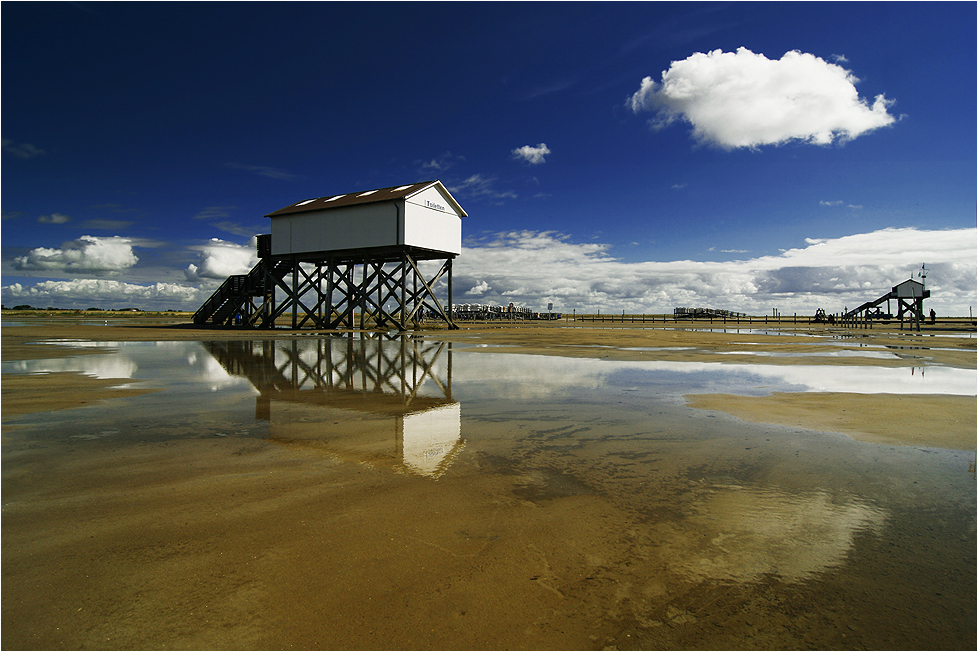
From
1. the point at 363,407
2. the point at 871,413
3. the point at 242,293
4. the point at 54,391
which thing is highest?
the point at 242,293

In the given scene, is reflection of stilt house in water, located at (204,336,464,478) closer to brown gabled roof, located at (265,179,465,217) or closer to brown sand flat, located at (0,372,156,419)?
brown sand flat, located at (0,372,156,419)

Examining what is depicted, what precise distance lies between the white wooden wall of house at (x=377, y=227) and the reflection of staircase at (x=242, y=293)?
1.58 m

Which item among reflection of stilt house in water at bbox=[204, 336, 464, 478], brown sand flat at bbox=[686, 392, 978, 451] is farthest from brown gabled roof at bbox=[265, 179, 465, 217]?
brown sand flat at bbox=[686, 392, 978, 451]

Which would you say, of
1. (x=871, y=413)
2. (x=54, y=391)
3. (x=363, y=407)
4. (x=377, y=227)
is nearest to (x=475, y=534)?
(x=363, y=407)

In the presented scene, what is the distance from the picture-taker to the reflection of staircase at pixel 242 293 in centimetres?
3631

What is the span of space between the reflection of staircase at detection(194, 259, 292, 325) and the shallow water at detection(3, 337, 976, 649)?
106ft

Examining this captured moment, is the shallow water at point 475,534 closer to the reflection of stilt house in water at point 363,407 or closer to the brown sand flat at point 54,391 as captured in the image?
the reflection of stilt house in water at point 363,407

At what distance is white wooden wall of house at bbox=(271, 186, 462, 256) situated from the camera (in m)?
30.4

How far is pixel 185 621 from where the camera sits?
7.04ft

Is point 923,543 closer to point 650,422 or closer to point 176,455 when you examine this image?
point 650,422

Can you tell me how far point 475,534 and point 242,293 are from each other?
39116 millimetres

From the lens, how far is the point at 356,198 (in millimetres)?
33344

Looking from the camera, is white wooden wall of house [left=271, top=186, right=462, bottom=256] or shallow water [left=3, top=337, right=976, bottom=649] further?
white wooden wall of house [left=271, top=186, right=462, bottom=256]

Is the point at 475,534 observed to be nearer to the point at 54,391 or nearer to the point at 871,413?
the point at 871,413
